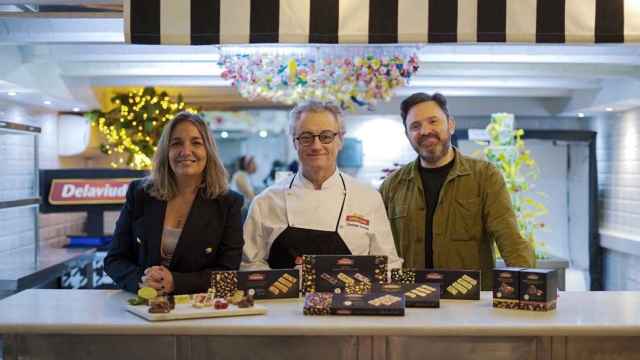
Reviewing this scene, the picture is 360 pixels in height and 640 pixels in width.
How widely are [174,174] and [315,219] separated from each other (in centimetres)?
A: 58

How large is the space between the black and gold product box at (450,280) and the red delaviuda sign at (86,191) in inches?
203

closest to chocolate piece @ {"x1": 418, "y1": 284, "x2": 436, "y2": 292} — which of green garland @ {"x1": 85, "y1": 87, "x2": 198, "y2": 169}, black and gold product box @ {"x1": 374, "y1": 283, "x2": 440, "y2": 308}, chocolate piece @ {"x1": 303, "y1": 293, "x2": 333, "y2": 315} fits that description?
black and gold product box @ {"x1": 374, "y1": 283, "x2": 440, "y2": 308}

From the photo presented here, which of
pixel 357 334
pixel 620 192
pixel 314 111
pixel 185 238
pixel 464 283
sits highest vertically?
pixel 314 111

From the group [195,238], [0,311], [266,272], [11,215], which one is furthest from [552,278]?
[11,215]

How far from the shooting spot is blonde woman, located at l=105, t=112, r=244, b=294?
2.83m

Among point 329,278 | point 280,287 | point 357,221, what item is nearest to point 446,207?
point 357,221

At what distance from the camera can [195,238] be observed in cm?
283

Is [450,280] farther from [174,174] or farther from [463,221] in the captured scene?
[174,174]

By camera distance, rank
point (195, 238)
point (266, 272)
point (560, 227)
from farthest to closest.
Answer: point (560, 227) < point (195, 238) < point (266, 272)

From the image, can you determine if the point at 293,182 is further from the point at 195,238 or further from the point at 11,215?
the point at 11,215

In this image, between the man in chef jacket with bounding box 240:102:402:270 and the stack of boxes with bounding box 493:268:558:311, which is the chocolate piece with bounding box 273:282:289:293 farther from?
the stack of boxes with bounding box 493:268:558:311

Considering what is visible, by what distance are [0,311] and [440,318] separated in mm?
1417

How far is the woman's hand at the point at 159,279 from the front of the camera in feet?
8.78

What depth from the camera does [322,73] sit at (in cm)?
596
